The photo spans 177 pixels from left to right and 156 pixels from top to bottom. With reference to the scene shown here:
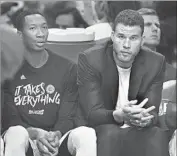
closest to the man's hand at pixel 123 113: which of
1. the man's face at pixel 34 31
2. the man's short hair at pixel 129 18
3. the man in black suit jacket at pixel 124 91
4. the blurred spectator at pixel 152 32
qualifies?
the man in black suit jacket at pixel 124 91

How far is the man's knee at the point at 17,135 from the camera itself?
1975 millimetres

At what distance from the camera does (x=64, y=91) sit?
205 cm

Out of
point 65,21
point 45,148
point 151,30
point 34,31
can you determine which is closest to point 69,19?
point 65,21

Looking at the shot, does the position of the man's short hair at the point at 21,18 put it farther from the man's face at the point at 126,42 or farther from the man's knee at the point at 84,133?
the man's knee at the point at 84,133

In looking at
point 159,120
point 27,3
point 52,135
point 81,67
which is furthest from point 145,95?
point 27,3

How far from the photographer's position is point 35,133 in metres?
2.01

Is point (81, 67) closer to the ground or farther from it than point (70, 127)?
farther from it

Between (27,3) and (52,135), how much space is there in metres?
0.62

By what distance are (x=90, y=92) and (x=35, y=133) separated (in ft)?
1.03

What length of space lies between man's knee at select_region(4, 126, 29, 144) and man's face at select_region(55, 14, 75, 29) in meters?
0.51

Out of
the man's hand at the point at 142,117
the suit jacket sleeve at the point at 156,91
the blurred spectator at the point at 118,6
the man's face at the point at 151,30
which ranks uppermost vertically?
the blurred spectator at the point at 118,6

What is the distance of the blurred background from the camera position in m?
2.02

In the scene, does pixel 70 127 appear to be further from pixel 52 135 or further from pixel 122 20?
pixel 122 20

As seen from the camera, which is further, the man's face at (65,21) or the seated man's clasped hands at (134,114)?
the man's face at (65,21)
